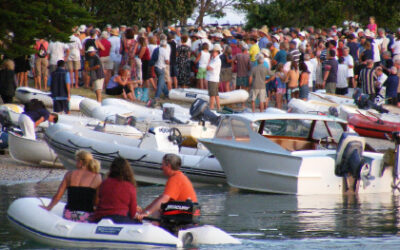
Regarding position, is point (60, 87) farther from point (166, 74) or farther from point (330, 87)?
point (330, 87)

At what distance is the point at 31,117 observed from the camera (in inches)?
752

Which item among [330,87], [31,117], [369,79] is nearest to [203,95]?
[330,87]

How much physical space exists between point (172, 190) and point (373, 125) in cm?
1284

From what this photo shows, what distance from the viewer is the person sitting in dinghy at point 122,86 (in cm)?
2636

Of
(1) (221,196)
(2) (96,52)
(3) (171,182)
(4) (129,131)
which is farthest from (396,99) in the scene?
(3) (171,182)

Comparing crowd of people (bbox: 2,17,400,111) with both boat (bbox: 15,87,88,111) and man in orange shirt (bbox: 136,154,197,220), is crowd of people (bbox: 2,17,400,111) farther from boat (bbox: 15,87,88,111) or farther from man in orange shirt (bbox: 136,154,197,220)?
man in orange shirt (bbox: 136,154,197,220)

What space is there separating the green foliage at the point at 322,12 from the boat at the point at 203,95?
18511mm

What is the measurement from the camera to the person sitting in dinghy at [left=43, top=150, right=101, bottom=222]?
38.6 ft

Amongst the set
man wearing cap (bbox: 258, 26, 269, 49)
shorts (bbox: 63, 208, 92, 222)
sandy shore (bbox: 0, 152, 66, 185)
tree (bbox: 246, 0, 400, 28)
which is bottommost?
sandy shore (bbox: 0, 152, 66, 185)

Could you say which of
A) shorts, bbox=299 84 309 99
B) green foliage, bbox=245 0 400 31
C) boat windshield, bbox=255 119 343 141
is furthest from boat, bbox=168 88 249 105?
green foliage, bbox=245 0 400 31

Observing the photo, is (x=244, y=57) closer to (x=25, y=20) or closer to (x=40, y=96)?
(x=40, y=96)

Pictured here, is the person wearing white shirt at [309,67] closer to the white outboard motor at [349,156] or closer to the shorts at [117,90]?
the shorts at [117,90]

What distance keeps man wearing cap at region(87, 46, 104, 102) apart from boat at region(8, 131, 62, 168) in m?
6.91

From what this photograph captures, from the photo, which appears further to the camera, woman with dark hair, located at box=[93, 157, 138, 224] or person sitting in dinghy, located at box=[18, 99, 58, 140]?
person sitting in dinghy, located at box=[18, 99, 58, 140]
